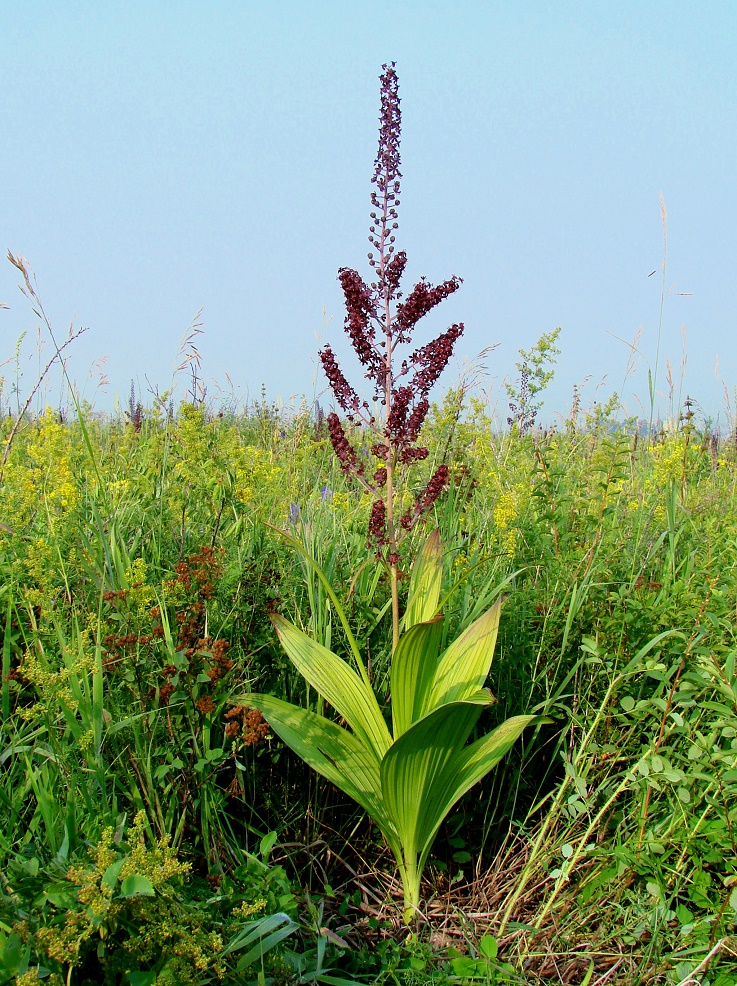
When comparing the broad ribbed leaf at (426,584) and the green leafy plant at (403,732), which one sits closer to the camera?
the green leafy plant at (403,732)

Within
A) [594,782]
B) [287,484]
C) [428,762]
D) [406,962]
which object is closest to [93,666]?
[428,762]

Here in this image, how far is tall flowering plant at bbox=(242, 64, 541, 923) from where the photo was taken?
2098 mm

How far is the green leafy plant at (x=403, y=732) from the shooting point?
2105mm

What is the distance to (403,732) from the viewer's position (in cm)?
208

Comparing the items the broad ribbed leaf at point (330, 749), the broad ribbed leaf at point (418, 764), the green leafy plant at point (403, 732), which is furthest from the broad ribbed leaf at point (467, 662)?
the broad ribbed leaf at point (330, 749)

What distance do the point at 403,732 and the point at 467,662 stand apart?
0.98ft

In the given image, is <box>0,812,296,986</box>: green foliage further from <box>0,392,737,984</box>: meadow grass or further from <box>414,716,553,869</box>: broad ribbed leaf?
<box>414,716,553,869</box>: broad ribbed leaf

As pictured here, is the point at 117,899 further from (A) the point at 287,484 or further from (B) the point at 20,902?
(A) the point at 287,484

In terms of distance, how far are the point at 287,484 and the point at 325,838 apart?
78.7 inches

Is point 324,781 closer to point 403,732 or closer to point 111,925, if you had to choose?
point 403,732

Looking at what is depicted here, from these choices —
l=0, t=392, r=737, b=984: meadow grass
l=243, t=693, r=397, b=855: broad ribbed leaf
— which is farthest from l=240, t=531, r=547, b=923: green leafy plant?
l=0, t=392, r=737, b=984: meadow grass

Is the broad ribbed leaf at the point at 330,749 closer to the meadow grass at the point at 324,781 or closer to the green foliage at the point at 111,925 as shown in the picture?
the meadow grass at the point at 324,781

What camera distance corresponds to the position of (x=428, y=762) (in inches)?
82.8

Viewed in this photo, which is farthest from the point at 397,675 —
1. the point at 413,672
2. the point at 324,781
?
the point at 324,781
